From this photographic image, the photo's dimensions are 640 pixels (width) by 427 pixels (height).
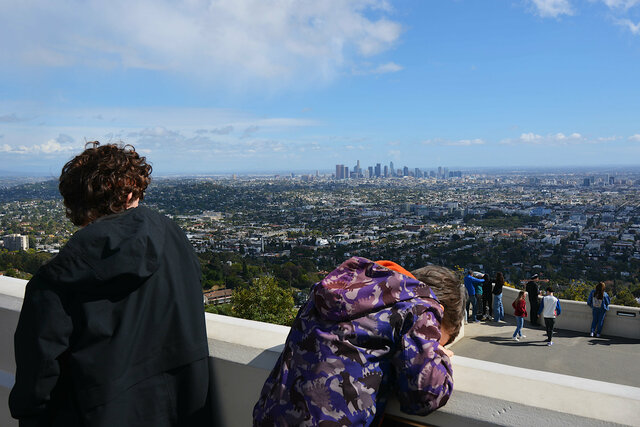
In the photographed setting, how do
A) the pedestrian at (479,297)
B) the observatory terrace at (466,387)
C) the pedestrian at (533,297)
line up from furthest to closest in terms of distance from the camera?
1. the pedestrian at (479,297)
2. the pedestrian at (533,297)
3. the observatory terrace at (466,387)

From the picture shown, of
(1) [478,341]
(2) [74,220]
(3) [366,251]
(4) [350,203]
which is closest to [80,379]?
(2) [74,220]

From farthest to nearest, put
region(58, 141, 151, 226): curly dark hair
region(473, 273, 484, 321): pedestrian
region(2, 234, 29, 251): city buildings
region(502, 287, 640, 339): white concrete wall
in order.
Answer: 1. region(2, 234, 29, 251): city buildings
2. region(473, 273, 484, 321): pedestrian
3. region(502, 287, 640, 339): white concrete wall
4. region(58, 141, 151, 226): curly dark hair

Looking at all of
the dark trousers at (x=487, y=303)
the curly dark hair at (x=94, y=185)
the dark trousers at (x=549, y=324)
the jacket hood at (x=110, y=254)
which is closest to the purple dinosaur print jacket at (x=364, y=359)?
the jacket hood at (x=110, y=254)

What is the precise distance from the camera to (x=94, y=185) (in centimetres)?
152

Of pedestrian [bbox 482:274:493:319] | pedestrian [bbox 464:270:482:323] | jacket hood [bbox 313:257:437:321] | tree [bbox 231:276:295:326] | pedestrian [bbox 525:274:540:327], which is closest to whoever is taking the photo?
jacket hood [bbox 313:257:437:321]

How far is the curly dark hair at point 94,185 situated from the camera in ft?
4.99

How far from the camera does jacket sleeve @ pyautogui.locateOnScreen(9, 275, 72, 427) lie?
1.28 meters

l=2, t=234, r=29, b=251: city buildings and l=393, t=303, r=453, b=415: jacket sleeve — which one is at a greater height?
l=393, t=303, r=453, b=415: jacket sleeve

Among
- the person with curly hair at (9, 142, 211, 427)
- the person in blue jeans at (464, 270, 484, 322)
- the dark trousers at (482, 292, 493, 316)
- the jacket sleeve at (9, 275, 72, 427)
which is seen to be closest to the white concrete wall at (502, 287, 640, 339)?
the dark trousers at (482, 292, 493, 316)

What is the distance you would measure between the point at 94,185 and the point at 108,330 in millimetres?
473

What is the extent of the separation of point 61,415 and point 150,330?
13.7 inches

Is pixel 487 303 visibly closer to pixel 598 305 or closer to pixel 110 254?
pixel 598 305

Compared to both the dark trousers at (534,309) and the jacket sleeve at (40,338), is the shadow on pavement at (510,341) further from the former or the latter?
the jacket sleeve at (40,338)

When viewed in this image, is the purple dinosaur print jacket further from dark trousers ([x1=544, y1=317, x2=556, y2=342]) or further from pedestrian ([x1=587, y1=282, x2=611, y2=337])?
pedestrian ([x1=587, y1=282, x2=611, y2=337])
